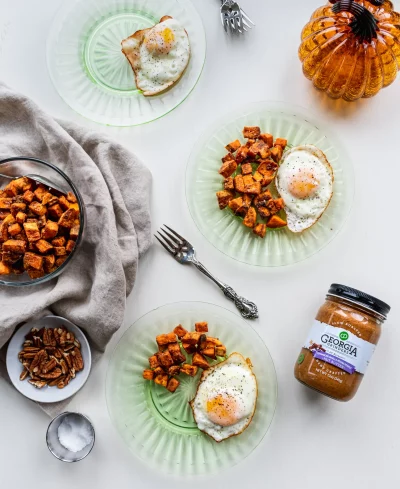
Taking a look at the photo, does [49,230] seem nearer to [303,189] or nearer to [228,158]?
[228,158]

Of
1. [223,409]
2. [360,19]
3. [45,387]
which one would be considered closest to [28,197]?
[45,387]

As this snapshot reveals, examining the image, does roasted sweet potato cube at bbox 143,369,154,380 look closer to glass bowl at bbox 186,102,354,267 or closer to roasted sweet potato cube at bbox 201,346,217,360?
roasted sweet potato cube at bbox 201,346,217,360

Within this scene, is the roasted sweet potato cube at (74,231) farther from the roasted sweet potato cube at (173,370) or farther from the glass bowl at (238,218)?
the roasted sweet potato cube at (173,370)

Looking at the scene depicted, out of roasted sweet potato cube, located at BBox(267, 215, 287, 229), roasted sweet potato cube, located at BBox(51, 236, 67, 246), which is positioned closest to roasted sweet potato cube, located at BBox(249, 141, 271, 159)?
roasted sweet potato cube, located at BBox(267, 215, 287, 229)

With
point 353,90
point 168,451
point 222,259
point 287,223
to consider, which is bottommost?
point 168,451

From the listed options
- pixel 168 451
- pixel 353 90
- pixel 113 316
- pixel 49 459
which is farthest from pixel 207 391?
pixel 353 90

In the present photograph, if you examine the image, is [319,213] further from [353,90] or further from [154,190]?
[154,190]
